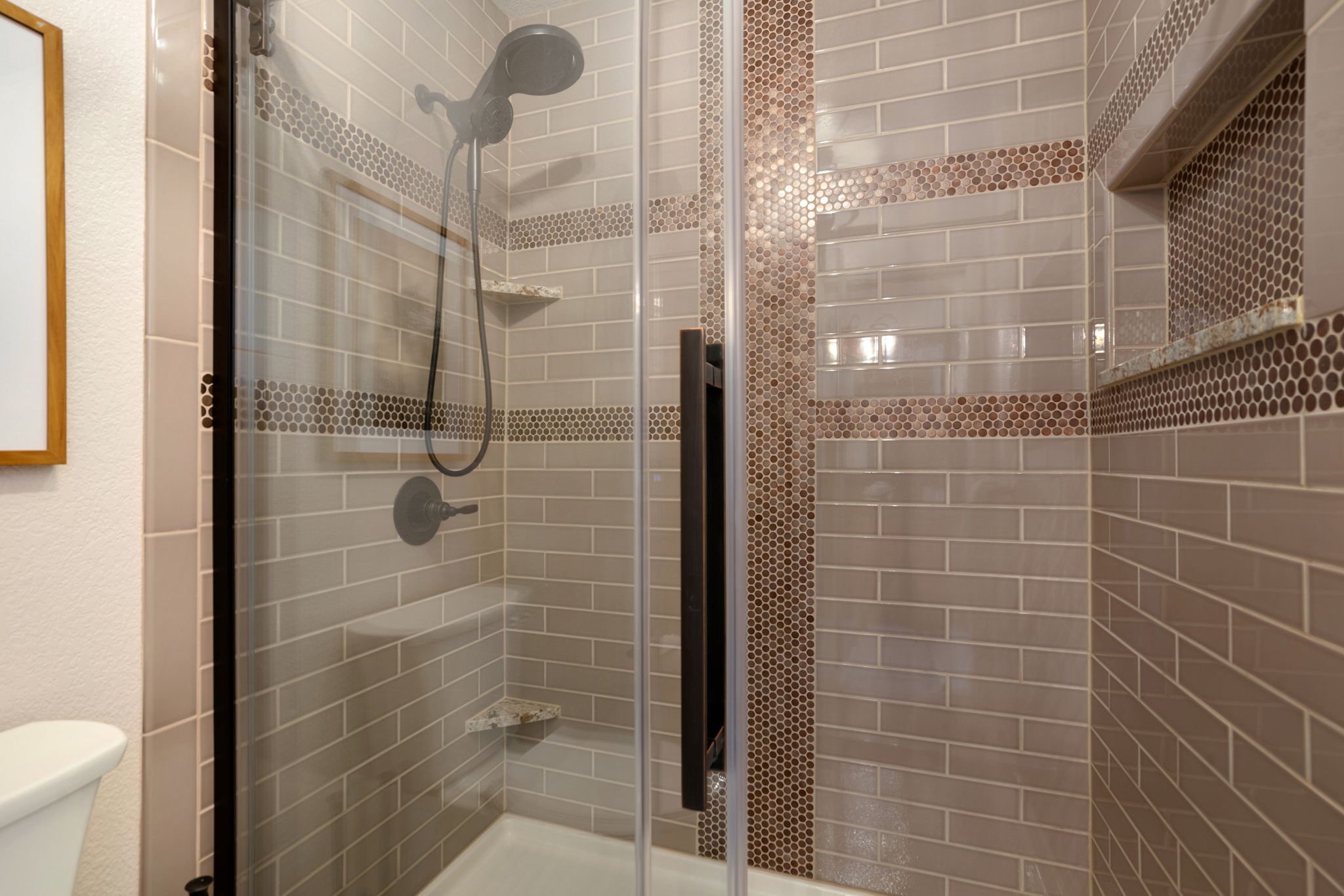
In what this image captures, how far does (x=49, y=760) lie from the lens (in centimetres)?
66

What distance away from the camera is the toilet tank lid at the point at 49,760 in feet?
1.96

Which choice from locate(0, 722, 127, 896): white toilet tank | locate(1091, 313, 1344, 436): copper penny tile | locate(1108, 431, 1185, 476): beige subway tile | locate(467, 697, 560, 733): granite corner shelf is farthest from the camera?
locate(1108, 431, 1185, 476): beige subway tile

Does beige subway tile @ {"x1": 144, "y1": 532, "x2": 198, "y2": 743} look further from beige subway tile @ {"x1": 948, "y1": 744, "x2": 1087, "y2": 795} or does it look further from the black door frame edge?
beige subway tile @ {"x1": 948, "y1": 744, "x2": 1087, "y2": 795}

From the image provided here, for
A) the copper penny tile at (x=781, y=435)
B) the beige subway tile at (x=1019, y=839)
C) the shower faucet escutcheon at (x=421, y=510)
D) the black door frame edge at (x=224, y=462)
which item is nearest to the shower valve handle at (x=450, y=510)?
the shower faucet escutcheon at (x=421, y=510)

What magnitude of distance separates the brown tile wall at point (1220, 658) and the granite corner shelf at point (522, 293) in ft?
3.03

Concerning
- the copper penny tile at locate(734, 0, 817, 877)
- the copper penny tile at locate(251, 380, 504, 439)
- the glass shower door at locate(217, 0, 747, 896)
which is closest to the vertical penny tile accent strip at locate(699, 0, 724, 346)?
the glass shower door at locate(217, 0, 747, 896)

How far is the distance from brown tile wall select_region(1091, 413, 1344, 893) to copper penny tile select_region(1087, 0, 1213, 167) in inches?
24.6

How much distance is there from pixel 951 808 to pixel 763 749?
18.5 inches

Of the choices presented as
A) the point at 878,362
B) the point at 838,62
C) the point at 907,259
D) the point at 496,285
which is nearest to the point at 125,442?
the point at 496,285

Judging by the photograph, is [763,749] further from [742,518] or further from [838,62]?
[838,62]

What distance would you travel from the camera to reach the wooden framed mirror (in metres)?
0.71

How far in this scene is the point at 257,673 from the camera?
927 mm

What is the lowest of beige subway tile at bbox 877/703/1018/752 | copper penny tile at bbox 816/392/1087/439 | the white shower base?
beige subway tile at bbox 877/703/1018/752

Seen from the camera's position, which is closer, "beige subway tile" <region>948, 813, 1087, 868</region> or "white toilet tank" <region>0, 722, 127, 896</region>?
"white toilet tank" <region>0, 722, 127, 896</region>
